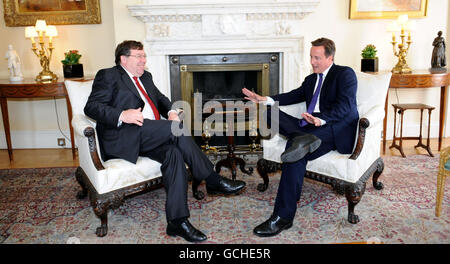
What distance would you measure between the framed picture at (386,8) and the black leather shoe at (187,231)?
3.38m

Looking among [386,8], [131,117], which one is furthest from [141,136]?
[386,8]

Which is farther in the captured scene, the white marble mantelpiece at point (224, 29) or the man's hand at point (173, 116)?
the white marble mantelpiece at point (224, 29)

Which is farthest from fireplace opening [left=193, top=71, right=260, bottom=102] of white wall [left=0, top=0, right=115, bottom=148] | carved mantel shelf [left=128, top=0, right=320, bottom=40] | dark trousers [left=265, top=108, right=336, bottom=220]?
dark trousers [left=265, top=108, right=336, bottom=220]

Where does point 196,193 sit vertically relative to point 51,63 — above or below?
below

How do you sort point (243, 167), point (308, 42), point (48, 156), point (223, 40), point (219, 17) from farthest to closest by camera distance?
point (48, 156), point (308, 42), point (223, 40), point (219, 17), point (243, 167)

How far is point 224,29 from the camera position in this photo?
4465 millimetres

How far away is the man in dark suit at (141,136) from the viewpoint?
265cm

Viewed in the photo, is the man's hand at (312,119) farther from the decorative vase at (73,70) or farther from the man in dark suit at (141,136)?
the decorative vase at (73,70)

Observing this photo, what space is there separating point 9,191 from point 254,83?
300 centimetres

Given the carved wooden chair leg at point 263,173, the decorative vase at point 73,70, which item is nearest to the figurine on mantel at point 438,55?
the carved wooden chair leg at point 263,173

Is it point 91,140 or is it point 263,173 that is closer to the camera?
point 91,140

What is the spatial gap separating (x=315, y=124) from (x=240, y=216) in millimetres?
887

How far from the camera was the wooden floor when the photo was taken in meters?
4.46

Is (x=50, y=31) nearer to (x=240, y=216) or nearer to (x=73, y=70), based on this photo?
(x=73, y=70)
